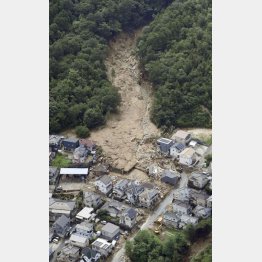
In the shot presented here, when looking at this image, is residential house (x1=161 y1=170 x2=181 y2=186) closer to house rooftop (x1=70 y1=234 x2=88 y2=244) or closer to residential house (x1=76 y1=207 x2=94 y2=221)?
residential house (x1=76 y1=207 x2=94 y2=221)

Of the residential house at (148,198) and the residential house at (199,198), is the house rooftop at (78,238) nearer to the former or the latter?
the residential house at (148,198)

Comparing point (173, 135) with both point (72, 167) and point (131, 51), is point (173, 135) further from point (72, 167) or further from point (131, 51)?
point (131, 51)

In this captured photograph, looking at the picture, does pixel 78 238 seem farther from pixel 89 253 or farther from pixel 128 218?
pixel 128 218

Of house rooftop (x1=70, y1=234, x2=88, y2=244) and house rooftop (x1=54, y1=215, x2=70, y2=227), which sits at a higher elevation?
house rooftop (x1=54, y1=215, x2=70, y2=227)

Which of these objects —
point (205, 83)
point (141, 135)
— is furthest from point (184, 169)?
point (205, 83)

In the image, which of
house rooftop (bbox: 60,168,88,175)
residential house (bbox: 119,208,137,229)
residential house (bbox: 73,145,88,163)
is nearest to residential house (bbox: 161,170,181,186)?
residential house (bbox: 119,208,137,229)

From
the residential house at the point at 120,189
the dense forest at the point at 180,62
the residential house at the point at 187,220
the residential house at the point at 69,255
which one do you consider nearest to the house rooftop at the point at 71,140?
the residential house at the point at 120,189
